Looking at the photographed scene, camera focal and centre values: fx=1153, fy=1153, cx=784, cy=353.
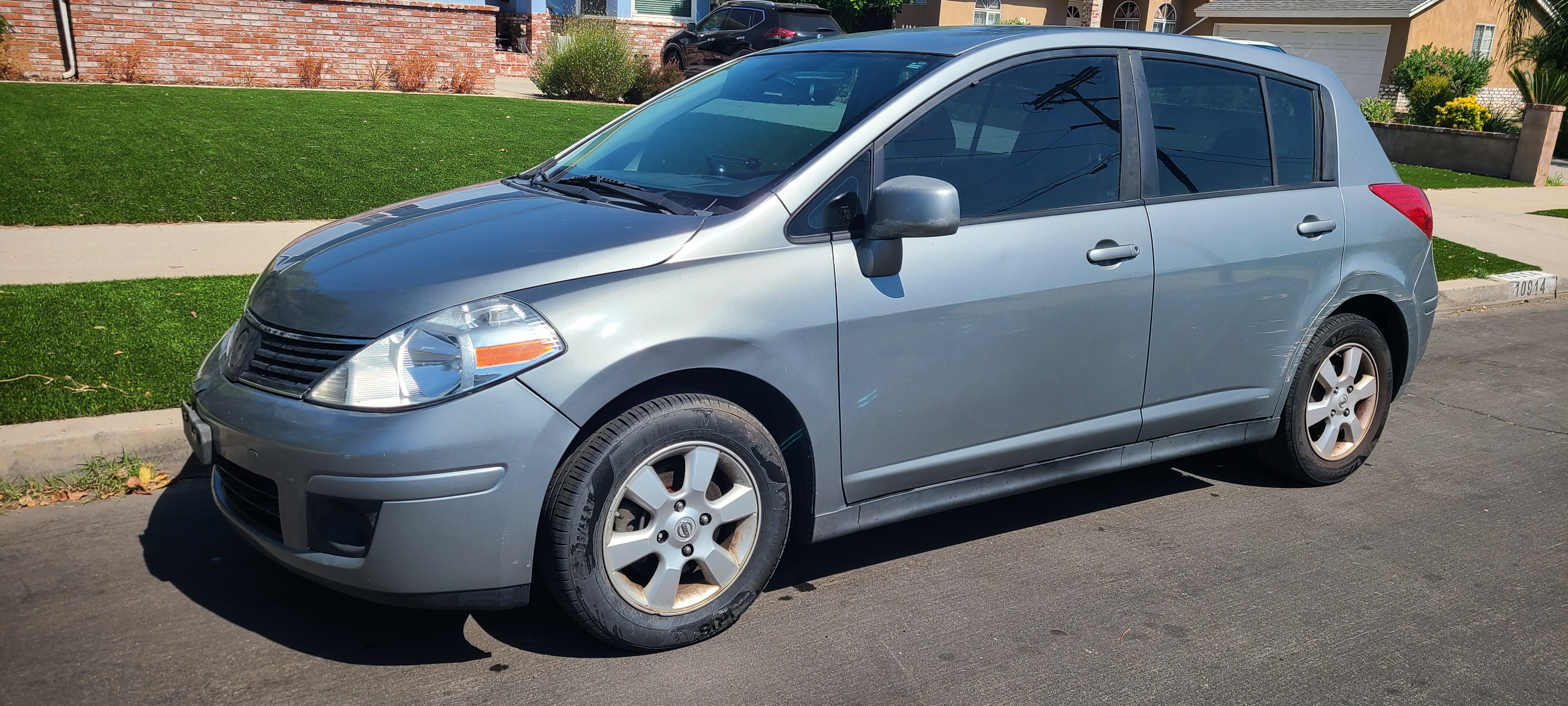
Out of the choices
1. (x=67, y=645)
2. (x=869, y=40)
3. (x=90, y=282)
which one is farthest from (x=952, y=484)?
(x=90, y=282)

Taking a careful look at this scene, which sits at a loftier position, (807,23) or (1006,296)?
(807,23)

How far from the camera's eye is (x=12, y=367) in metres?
5.12

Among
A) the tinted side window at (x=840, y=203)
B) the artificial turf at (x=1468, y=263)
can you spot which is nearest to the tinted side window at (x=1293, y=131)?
the tinted side window at (x=840, y=203)

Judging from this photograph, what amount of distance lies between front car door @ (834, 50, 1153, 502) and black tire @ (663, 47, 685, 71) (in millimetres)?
18301

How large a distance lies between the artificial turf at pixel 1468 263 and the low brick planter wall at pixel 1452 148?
8148 mm

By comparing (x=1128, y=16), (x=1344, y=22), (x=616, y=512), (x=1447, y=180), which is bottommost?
(x=1447, y=180)

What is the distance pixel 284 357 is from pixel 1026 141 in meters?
2.44

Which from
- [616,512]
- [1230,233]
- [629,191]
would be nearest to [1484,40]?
[1230,233]

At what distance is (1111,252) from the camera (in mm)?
3936

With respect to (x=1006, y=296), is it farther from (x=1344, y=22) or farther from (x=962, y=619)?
(x=1344, y=22)

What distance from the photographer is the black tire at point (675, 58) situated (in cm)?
2197

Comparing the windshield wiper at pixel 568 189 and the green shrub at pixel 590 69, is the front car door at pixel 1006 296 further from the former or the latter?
the green shrub at pixel 590 69

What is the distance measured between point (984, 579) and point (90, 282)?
550cm

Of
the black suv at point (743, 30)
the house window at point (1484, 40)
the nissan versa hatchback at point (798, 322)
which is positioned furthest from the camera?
the house window at point (1484, 40)
